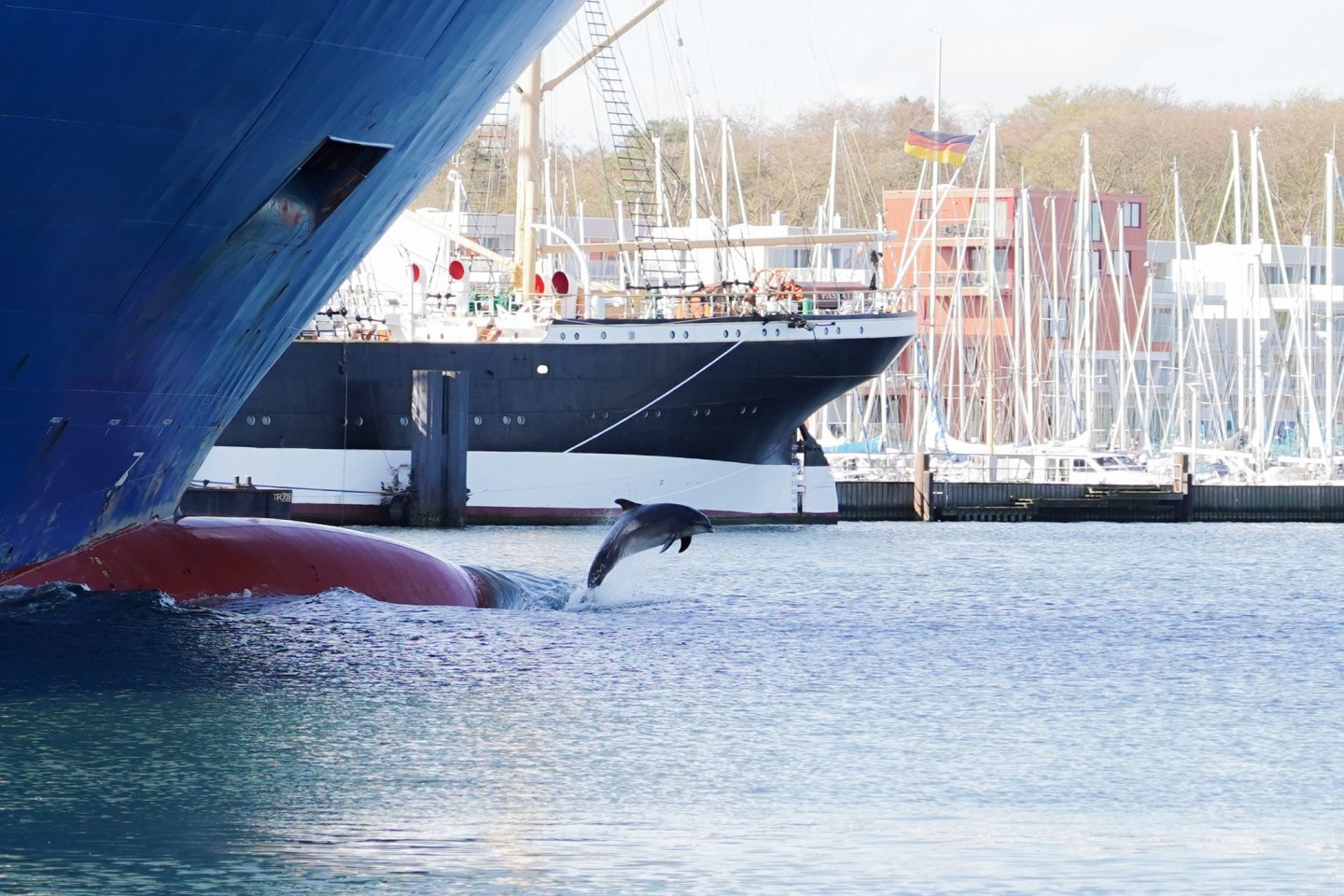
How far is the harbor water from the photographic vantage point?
10.0 metres

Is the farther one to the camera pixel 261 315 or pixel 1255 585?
pixel 1255 585

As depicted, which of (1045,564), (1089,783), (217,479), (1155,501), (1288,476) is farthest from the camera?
(1288,476)

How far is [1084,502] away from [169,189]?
40.9 meters

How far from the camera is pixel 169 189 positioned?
49.3 ft

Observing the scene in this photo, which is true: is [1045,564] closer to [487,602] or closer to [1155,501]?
[487,602]

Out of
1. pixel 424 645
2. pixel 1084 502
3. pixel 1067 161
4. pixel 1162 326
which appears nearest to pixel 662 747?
pixel 424 645

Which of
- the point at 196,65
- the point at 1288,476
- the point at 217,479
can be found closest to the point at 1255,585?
the point at 196,65

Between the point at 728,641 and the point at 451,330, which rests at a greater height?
the point at 451,330

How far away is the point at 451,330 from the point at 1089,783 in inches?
1391

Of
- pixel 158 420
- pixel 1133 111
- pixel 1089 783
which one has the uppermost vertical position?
pixel 1133 111

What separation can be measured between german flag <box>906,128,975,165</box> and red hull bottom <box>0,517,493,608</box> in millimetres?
35857

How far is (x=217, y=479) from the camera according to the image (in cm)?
4475

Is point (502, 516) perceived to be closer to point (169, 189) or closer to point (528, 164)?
point (528, 164)

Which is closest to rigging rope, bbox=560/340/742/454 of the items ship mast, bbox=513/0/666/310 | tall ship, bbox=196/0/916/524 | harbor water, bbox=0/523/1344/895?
tall ship, bbox=196/0/916/524
